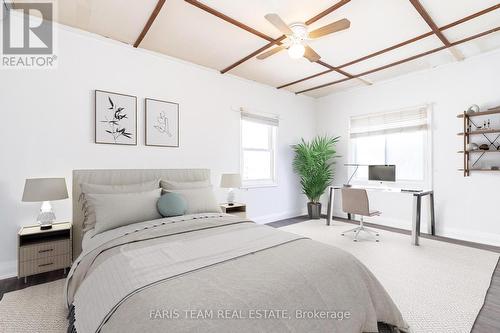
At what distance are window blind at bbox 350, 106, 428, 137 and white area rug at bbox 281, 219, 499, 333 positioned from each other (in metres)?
2.02

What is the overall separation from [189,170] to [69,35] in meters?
2.20

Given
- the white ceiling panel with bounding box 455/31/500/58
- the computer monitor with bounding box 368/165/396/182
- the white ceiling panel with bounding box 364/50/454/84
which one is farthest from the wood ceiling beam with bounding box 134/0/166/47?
the computer monitor with bounding box 368/165/396/182

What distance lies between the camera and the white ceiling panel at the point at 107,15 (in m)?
2.45

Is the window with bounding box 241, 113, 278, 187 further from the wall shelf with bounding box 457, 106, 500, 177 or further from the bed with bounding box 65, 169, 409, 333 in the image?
the wall shelf with bounding box 457, 106, 500, 177

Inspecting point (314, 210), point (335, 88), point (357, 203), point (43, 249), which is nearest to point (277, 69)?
point (335, 88)

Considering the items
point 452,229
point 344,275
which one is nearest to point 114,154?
point 344,275

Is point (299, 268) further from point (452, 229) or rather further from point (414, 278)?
point (452, 229)

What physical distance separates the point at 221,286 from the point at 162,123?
2.90 meters

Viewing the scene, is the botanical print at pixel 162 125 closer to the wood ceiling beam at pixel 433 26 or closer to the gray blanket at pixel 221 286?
the gray blanket at pixel 221 286

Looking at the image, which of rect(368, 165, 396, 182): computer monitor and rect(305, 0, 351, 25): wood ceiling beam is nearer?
rect(305, 0, 351, 25): wood ceiling beam

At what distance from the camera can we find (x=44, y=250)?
250 cm

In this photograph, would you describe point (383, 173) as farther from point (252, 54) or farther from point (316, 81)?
point (252, 54)

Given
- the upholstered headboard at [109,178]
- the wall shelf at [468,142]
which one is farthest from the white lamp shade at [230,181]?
the wall shelf at [468,142]

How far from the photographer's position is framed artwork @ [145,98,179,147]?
136 inches
